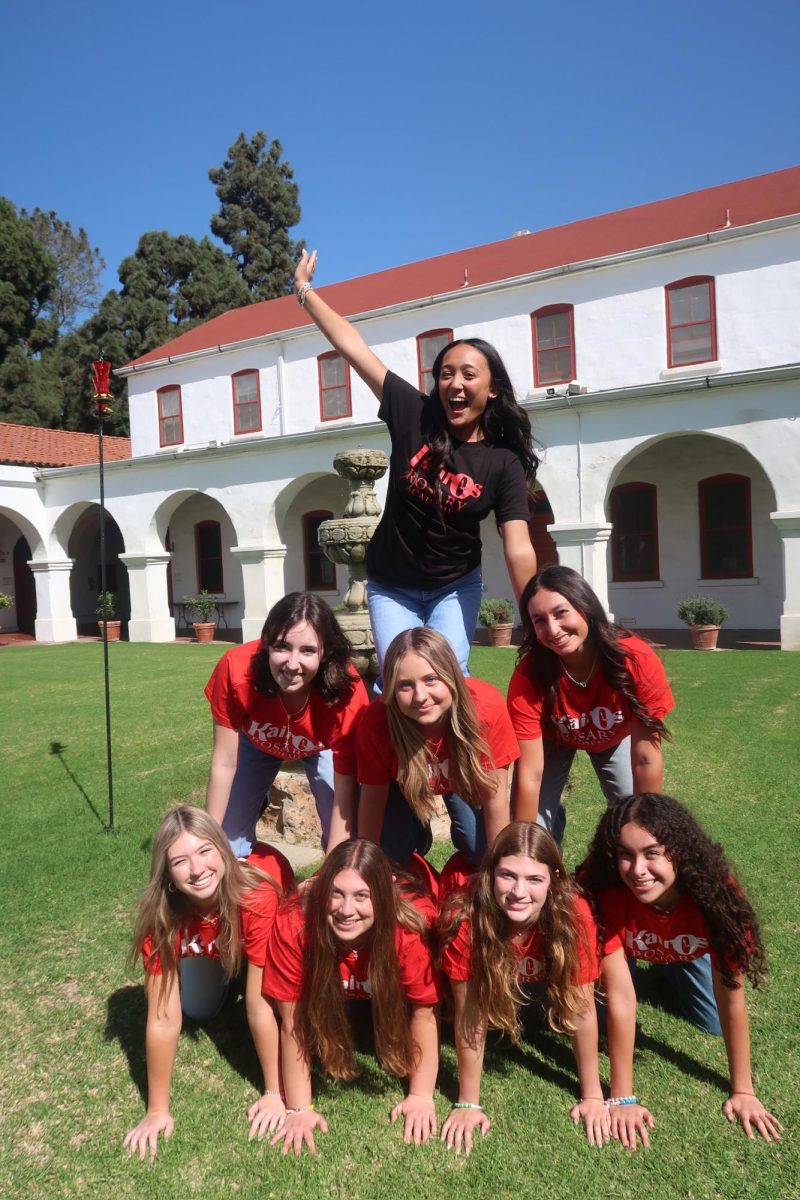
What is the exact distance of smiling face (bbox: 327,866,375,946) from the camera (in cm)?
248

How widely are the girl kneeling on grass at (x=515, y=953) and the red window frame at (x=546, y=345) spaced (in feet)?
45.7

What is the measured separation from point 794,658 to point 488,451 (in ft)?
33.5

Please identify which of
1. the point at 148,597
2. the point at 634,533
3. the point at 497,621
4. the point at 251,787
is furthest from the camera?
the point at 148,597

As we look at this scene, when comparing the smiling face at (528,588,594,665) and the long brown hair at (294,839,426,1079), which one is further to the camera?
the smiling face at (528,588,594,665)

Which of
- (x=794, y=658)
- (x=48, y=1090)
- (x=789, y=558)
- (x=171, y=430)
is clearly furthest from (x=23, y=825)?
(x=171, y=430)

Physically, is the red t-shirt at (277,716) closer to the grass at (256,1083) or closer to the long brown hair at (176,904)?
the long brown hair at (176,904)

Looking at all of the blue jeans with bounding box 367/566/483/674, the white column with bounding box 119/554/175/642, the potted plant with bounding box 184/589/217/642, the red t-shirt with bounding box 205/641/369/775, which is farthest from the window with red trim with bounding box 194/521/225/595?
the blue jeans with bounding box 367/566/483/674

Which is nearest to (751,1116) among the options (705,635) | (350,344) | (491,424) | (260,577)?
(491,424)

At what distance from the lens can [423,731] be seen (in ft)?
9.13

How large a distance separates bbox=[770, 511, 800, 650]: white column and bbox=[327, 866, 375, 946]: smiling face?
38.2 ft

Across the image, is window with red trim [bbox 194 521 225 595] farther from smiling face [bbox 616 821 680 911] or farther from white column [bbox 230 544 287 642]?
smiling face [bbox 616 821 680 911]

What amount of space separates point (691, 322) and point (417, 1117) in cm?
1416

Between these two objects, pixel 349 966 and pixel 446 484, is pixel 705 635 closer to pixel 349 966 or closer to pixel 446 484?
pixel 446 484

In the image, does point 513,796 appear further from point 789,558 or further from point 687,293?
point 687,293
